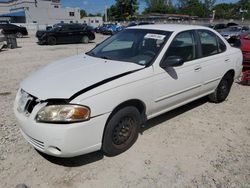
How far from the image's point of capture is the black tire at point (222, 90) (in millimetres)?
5191

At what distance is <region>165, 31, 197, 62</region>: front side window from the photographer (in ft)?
13.0

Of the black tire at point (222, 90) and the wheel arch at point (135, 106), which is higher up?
the wheel arch at point (135, 106)

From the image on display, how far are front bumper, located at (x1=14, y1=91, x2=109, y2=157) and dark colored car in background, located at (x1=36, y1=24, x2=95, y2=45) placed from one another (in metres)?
17.0

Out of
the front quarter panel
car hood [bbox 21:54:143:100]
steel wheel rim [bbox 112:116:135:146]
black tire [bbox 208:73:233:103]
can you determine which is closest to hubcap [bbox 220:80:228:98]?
black tire [bbox 208:73:233:103]

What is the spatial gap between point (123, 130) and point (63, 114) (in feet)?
3.07

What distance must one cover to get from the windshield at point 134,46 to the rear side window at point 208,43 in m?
0.90

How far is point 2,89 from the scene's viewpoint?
6.38 m

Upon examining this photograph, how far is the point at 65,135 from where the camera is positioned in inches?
108

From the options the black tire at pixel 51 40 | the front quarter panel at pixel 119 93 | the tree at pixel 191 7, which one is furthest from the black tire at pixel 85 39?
the tree at pixel 191 7

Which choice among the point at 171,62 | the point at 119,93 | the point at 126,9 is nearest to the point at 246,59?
the point at 171,62

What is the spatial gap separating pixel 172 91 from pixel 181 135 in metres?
0.72

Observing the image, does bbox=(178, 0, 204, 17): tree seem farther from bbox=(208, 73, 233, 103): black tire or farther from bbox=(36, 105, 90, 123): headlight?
bbox=(36, 105, 90, 123): headlight

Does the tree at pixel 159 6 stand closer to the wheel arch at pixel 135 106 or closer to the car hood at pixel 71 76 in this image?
the car hood at pixel 71 76

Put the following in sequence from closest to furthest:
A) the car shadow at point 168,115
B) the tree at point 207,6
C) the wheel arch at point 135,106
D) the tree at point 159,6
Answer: the wheel arch at point 135,106
the car shadow at point 168,115
the tree at point 207,6
the tree at point 159,6
